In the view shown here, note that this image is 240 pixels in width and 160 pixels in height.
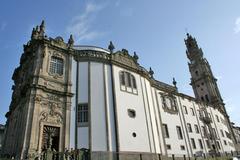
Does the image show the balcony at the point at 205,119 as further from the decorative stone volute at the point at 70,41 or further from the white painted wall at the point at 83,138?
the decorative stone volute at the point at 70,41

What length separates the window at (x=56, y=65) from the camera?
24.2m

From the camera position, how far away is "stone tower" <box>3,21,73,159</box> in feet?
64.0

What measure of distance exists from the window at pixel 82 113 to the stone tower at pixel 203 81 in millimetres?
40313

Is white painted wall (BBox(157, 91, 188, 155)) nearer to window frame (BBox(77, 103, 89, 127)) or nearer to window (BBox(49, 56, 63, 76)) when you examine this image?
window frame (BBox(77, 103, 89, 127))

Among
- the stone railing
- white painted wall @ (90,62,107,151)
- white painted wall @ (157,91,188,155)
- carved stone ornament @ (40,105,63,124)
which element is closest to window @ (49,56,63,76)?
white painted wall @ (90,62,107,151)

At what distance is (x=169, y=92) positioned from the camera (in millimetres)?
38562

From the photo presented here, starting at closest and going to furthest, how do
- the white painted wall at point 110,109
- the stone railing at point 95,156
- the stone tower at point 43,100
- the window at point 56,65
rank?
the stone railing at point 95,156
the stone tower at point 43,100
the white painted wall at point 110,109
the window at point 56,65

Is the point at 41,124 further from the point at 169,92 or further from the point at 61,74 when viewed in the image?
the point at 169,92

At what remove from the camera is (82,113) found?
75.8 feet

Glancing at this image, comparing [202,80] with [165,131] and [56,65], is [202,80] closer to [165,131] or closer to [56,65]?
[165,131]

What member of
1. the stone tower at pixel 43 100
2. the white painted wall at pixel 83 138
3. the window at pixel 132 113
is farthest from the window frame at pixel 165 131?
the stone tower at pixel 43 100

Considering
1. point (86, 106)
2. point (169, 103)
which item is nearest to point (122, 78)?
point (86, 106)

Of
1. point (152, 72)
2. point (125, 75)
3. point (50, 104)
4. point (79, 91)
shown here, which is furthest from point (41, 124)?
point (152, 72)

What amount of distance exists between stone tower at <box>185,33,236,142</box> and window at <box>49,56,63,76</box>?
1660 inches
